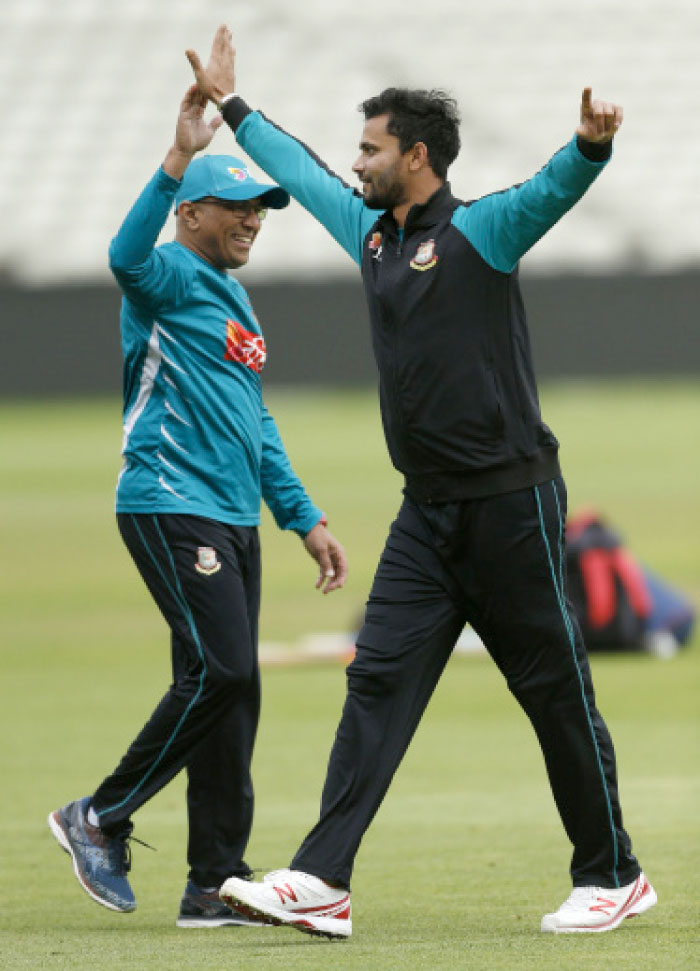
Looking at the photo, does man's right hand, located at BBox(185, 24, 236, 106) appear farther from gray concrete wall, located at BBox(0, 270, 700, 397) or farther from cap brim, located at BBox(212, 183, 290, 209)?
gray concrete wall, located at BBox(0, 270, 700, 397)

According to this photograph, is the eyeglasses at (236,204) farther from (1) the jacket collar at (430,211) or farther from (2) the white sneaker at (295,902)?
(2) the white sneaker at (295,902)

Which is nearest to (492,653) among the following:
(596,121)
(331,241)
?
(596,121)

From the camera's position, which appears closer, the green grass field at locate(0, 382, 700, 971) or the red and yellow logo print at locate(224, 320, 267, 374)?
the green grass field at locate(0, 382, 700, 971)

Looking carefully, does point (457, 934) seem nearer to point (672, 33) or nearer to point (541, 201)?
point (541, 201)

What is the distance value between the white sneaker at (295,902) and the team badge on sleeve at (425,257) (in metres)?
1.59

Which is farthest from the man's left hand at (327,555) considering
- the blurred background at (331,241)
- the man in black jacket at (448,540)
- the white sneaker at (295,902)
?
the blurred background at (331,241)

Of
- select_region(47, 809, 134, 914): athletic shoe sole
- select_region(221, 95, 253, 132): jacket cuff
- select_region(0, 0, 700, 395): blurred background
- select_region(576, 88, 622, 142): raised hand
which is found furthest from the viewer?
select_region(0, 0, 700, 395): blurred background

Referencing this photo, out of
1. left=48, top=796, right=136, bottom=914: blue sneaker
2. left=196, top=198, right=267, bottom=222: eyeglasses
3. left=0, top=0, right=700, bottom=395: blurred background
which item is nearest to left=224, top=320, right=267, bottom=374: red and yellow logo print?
left=196, top=198, right=267, bottom=222: eyeglasses

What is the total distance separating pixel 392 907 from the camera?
5.43 metres

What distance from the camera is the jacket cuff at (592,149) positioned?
4.42 metres

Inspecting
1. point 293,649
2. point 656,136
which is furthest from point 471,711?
point 656,136

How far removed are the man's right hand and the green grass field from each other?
238 cm

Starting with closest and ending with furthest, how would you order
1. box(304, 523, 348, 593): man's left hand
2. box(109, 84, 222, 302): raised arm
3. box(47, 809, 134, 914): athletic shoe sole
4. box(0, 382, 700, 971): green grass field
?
1. box(0, 382, 700, 971): green grass field
2. box(109, 84, 222, 302): raised arm
3. box(47, 809, 134, 914): athletic shoe sole
4. box(304, 523, 348, 593): man's left hand

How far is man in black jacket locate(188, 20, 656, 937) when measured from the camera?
4.82 meters
